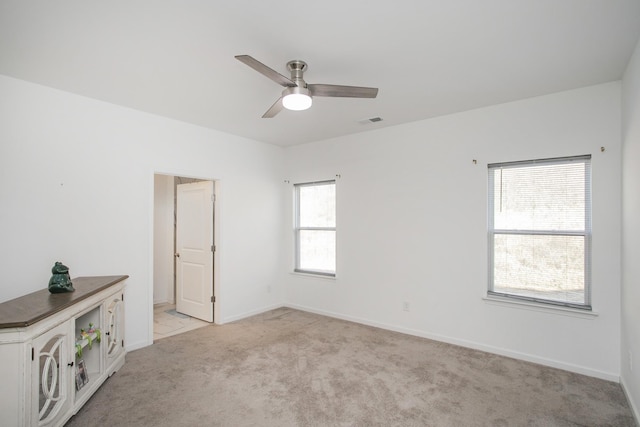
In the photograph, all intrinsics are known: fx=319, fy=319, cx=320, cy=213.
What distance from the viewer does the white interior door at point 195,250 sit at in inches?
182

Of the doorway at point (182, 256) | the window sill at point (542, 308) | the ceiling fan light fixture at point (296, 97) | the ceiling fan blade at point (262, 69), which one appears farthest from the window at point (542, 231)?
the doorway at point (182, 256)

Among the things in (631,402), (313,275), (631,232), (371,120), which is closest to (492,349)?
(631,402)

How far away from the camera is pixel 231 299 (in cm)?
464

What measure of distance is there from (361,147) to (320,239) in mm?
1577

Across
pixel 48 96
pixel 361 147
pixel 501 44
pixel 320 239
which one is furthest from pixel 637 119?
pixel 48 96

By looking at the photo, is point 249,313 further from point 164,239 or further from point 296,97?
point 296,97

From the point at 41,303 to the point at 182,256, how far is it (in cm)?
283

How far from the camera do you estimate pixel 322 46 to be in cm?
227

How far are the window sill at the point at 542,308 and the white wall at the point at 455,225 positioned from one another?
2 cm

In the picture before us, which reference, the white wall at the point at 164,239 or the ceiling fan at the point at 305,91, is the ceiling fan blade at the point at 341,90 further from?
the white wall at the point at 164,239

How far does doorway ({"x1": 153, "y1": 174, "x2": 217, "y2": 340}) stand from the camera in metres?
4.60

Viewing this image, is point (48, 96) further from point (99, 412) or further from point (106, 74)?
point (99, 412)

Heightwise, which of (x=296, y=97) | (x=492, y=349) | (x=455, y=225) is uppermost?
(x=296, y=97)

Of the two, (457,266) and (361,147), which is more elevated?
(361,147)
